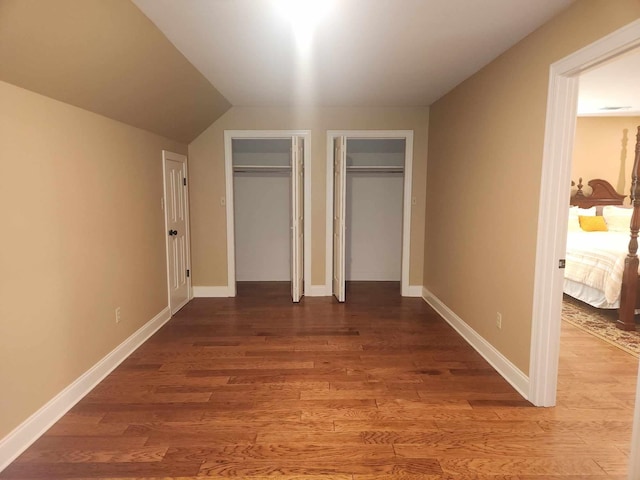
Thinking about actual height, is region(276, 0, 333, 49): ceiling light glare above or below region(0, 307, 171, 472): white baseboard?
above

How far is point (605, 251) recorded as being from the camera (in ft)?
13.6

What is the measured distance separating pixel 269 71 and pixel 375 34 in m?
1.11

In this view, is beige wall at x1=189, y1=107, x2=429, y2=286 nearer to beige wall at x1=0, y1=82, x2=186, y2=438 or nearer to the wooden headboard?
beige wall at x1=0, y1=82, x2=186, y2=438

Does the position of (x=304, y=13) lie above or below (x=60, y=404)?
above

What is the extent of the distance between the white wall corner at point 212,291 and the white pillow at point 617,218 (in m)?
5.54

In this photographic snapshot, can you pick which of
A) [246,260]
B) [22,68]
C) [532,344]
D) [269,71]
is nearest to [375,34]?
[269,71]

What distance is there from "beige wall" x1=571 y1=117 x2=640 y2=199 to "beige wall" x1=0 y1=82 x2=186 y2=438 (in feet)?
20.4

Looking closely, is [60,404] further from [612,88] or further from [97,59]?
[612,88]

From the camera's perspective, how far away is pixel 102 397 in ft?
8.41

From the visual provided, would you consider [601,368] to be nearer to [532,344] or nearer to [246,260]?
[532,344]

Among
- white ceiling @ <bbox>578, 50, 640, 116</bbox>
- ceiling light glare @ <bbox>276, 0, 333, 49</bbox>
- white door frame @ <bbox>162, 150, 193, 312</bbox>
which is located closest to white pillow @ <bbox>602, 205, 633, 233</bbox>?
white ceiling @ <bbox>578, 50, 640, 116</bbox>

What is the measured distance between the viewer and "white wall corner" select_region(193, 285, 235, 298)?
16.4 feet

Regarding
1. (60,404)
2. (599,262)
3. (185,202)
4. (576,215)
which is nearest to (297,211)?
(185,202)

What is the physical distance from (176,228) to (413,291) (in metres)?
3.10
